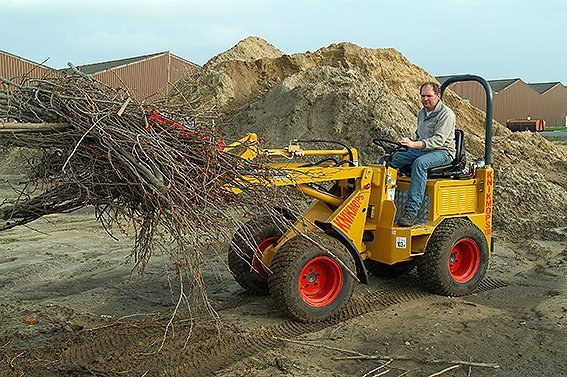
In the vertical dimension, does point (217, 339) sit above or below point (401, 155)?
below

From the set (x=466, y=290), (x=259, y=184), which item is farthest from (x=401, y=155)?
(x=259, y=184)

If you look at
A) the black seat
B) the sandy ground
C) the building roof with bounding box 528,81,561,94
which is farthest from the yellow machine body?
the building roof with bounding box 528,81,561,94

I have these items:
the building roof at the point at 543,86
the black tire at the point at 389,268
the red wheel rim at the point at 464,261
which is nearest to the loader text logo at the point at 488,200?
the red wheel rim at the point at 464,261

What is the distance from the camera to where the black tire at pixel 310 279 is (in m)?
6.07

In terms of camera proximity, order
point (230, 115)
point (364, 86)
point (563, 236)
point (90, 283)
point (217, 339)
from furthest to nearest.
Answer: point (230, 115) → point (364, 86) → point (563, 236) → point (90, 283) → point (217, 339)

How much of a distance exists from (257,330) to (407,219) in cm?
210

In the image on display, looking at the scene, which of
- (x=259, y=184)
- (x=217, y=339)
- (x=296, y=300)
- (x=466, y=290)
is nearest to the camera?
(x=259, y=184)

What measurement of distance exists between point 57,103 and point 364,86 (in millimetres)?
12155

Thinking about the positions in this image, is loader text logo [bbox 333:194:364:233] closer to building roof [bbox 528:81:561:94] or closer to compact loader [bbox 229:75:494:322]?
compact loader [bbox 229:75:494:322]

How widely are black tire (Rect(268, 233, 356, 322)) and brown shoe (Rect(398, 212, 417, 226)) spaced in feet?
3.12

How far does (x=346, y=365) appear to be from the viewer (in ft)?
17.6

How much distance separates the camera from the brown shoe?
701cm

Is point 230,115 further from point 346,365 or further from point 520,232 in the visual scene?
point 346,365

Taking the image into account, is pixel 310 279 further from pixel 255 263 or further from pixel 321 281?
pixel 255 263
